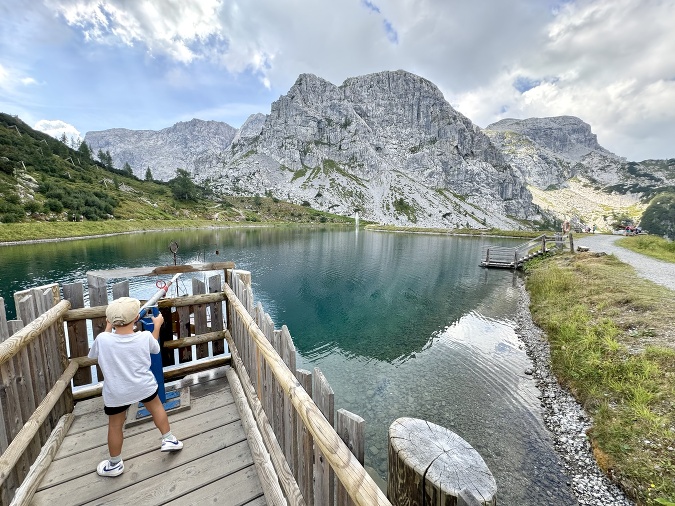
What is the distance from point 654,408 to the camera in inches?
303

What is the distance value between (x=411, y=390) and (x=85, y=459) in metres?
10.4

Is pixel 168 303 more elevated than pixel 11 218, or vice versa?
pixel 168 303

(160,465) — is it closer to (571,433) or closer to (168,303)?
(168,303)

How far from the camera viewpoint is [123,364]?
3820mm

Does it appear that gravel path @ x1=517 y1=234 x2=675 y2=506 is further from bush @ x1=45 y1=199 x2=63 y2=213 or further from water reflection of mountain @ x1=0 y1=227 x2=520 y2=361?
bush @ x1=45 y1=199 x2=63 y2=213

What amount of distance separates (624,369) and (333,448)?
12.1 meters

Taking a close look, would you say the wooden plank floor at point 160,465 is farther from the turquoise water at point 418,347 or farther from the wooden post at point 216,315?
the turquoise water at point 418,347

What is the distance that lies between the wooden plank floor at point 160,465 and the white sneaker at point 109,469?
3.2 inches

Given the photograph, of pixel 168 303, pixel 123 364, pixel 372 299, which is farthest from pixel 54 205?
pixel 123 364

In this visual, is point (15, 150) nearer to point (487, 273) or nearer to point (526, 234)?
point (487, 273)

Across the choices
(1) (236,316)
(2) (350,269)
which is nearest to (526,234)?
(2) (350,269)

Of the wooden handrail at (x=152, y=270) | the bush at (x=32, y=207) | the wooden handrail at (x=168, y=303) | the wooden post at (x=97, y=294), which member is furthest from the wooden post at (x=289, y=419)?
the bush at (x=32, y=207)

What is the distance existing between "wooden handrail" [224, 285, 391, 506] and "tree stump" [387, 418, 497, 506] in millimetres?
617

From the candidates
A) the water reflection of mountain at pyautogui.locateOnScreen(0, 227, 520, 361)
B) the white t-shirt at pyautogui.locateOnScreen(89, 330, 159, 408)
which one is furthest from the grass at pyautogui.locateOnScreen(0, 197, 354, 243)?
the white t-shirt at pyautogui.locateOnScreen(89, 330, 159, 408)
